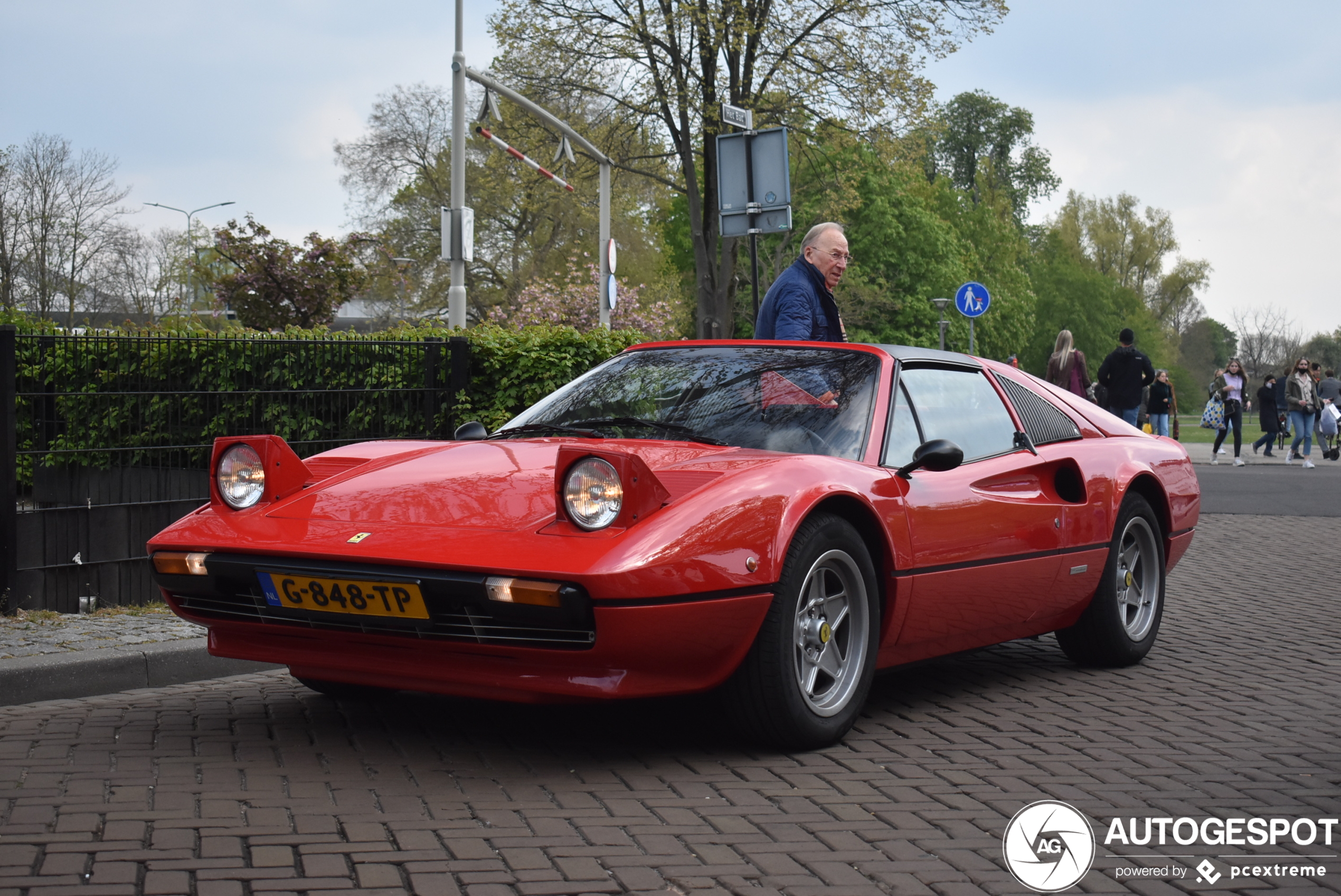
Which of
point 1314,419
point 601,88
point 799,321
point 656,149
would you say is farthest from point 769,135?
point 1314,419

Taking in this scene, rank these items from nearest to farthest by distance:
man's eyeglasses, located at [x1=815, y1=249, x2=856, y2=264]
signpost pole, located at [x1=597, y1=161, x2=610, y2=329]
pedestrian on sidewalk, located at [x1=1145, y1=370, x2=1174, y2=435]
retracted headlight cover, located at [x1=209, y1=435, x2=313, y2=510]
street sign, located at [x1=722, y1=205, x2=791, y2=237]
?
retracted headlight cover, located at [x1=209, y1=435, x2=313, y2=510] < man's eyeglasses, located at [x1=815, y1=249, x2=856, y2=264] < street sign, located at [x1=722, y1=205, x2=791, y2=237] < pedestrian on sidewalk, located at [x1=1145, y1=370, x2=1174, y2=435] < signpost pole, located at [x1=597, y1=161, x2=610, y2=329]

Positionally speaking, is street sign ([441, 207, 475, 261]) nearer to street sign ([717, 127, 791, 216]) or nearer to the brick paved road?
street sign ([717, 127, 791, 216])

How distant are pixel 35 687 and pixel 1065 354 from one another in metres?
13.4

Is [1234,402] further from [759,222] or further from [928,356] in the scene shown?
[928,356]

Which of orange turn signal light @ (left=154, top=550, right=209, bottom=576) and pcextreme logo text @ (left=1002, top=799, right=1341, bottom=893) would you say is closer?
pcextreme logo text @ (left=1002, top=799, right=1341, bottom=893)

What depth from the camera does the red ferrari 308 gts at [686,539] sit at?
348 centimetres

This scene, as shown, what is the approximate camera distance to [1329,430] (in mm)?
23375

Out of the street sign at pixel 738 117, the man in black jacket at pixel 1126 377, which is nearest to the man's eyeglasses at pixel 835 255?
the street sign at pixel 738 117

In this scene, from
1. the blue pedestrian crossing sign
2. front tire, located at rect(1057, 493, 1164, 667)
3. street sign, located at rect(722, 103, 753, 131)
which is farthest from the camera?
the blue pedestrian crossing sign

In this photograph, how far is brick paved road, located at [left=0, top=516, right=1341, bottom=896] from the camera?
2.88 meters

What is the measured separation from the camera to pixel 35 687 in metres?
4.86

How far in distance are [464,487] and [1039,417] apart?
2.52 m

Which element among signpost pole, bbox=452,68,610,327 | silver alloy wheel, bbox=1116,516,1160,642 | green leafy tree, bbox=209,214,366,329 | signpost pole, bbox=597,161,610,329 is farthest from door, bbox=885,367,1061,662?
green leafy tree, bbox=209,214,366,329

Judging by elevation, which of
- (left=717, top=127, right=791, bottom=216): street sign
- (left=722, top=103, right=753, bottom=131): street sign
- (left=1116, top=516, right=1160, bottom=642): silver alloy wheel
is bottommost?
(left=1116, top=516, right=1160, bottom=642): silver alloy wheel
